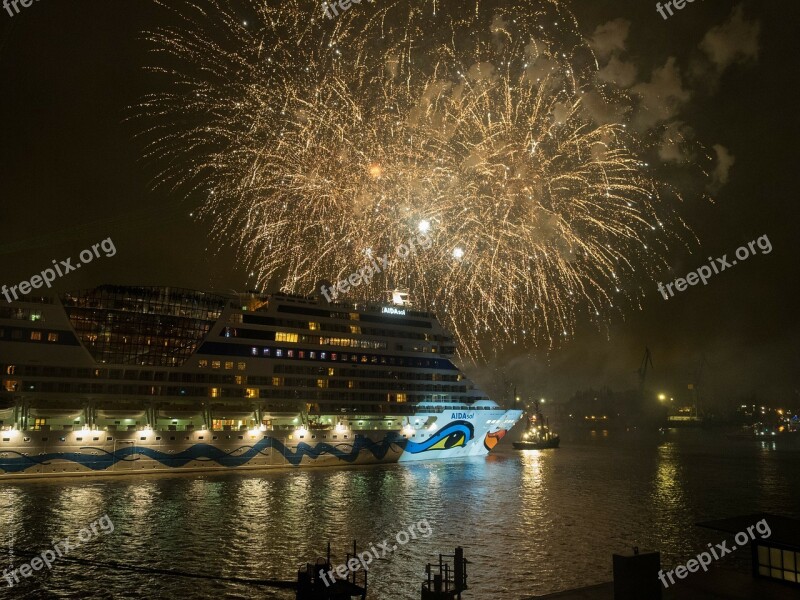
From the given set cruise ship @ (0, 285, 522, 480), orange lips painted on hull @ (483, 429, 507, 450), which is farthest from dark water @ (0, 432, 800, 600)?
orange lips painted on hull @ (483, 429, 507, 450)

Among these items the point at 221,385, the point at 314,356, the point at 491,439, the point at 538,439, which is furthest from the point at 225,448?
the point at 538,439

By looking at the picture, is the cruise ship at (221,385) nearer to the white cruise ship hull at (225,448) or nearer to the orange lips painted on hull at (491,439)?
the white cruise ship hull at (225,448)

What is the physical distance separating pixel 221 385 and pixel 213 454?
7097 millimetres

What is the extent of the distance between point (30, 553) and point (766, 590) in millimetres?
26919

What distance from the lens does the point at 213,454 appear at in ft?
180

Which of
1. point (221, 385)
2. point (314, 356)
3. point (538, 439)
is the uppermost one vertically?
point (314, 356)

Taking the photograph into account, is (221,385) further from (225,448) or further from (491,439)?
(491,439)

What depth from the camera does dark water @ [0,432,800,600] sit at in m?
22.4

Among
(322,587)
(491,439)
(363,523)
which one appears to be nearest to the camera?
(322,587)

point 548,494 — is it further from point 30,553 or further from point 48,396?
point 48,396

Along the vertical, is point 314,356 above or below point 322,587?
above

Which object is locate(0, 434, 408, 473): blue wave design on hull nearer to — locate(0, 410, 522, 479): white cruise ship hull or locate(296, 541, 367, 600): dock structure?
locate(0, 410, 522, 479): white cruise ship hull

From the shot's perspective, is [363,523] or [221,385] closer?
[363,523]

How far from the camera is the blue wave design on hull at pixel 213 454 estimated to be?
4759cm
